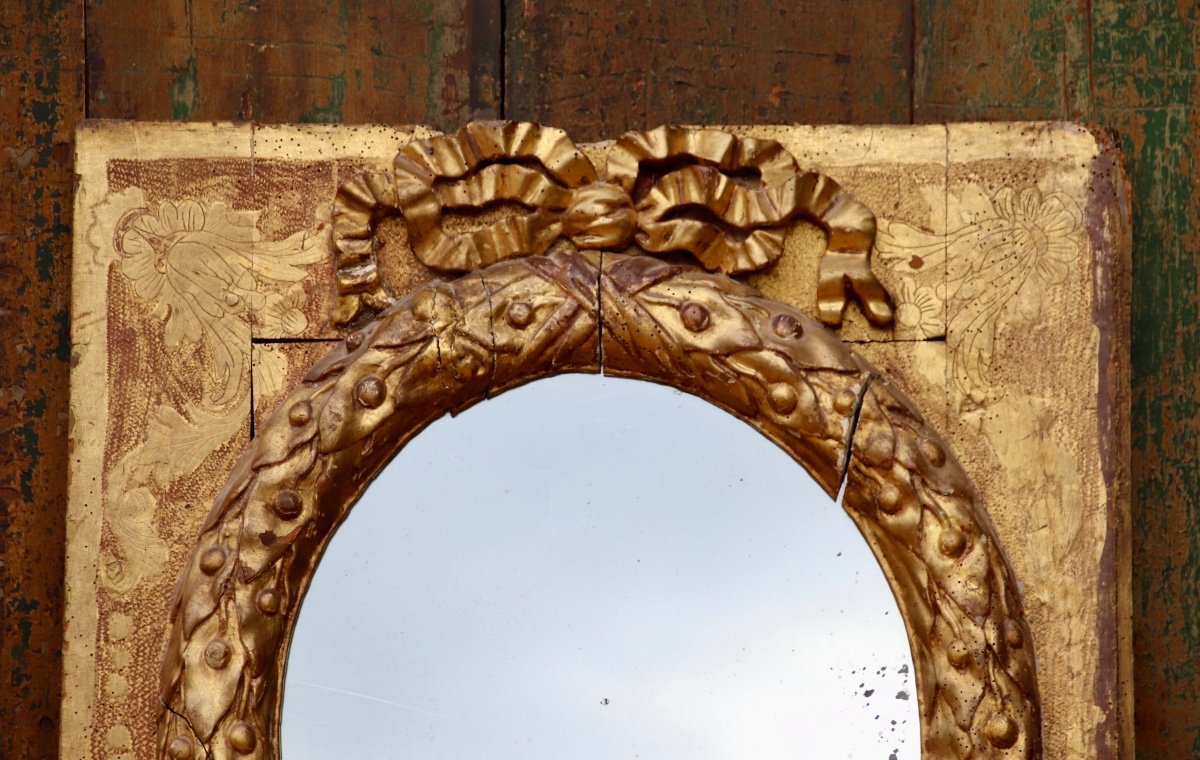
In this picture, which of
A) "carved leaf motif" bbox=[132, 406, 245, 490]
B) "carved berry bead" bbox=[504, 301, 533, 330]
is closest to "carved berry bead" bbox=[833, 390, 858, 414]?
"carved berry bead" bbox=[504, 301, 533, 330]

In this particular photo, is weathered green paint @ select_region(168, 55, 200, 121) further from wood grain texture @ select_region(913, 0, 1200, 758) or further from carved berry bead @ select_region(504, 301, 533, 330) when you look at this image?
wood grain texture @ select_region(913, 0, 1200, 758)

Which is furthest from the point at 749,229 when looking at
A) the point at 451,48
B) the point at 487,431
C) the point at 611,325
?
the point at 451,48

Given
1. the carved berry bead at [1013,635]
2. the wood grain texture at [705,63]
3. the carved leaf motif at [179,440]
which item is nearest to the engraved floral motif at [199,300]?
the carved leaf motif at [179,440]

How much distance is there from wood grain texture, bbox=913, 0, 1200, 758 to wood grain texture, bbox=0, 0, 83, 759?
72 centimetres

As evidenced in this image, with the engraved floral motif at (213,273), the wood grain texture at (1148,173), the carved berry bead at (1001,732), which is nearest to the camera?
the carved berry bead at (1001,732)

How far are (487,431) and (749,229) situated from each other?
239 millimetres

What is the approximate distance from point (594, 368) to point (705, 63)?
35 cm

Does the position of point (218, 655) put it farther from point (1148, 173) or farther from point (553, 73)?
point (1148, 173)

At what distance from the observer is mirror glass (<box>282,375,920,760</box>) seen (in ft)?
3.50

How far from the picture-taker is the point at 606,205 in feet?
3.72

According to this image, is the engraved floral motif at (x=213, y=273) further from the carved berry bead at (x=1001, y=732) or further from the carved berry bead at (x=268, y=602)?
the carved berry bead at (x=1001, y=732)

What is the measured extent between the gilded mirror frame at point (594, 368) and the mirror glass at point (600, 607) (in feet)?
0.07

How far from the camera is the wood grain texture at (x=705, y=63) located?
133 cm

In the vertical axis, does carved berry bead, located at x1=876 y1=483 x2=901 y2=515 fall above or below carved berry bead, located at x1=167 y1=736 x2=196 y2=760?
above
